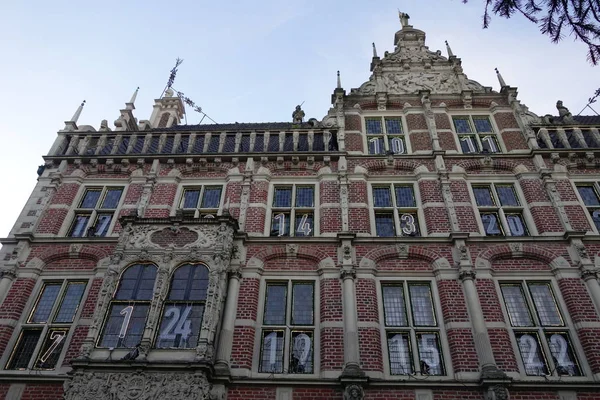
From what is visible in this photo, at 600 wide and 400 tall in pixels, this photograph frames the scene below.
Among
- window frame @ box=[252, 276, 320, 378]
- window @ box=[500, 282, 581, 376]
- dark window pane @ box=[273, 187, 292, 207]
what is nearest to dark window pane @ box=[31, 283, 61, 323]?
window frame @ box=[252, 276, 320, 378]

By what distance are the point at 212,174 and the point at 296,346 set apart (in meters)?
7.87

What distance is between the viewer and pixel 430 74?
22031 mm

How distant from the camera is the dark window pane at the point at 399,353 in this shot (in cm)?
1262

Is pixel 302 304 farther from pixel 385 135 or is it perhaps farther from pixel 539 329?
pixel 385 135

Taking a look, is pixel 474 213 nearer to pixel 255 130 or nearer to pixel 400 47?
pixel 255 130

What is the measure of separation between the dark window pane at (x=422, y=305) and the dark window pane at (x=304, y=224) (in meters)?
3.88

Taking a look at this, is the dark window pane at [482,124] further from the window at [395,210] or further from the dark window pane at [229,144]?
the dark window pane at [229,144]

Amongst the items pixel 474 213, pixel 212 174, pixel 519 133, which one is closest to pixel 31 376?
pixel 212 174

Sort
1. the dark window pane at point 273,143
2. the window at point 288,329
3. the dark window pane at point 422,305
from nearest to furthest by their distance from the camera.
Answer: the window at point 288,329
the dark window pane at point 422,305
the dark window pane at point 273,143

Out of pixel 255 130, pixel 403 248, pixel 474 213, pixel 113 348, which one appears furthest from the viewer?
pixel 255 130

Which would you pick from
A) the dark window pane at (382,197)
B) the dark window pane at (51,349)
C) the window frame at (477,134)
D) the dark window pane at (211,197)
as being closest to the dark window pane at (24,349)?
the dark window pane at (51,349)

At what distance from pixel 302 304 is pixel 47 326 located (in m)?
7.45

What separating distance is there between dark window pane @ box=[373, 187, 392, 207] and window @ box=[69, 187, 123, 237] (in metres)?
9.41

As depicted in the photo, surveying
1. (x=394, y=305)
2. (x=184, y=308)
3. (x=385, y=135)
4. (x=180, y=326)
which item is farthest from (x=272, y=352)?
(x=385, y=135)
